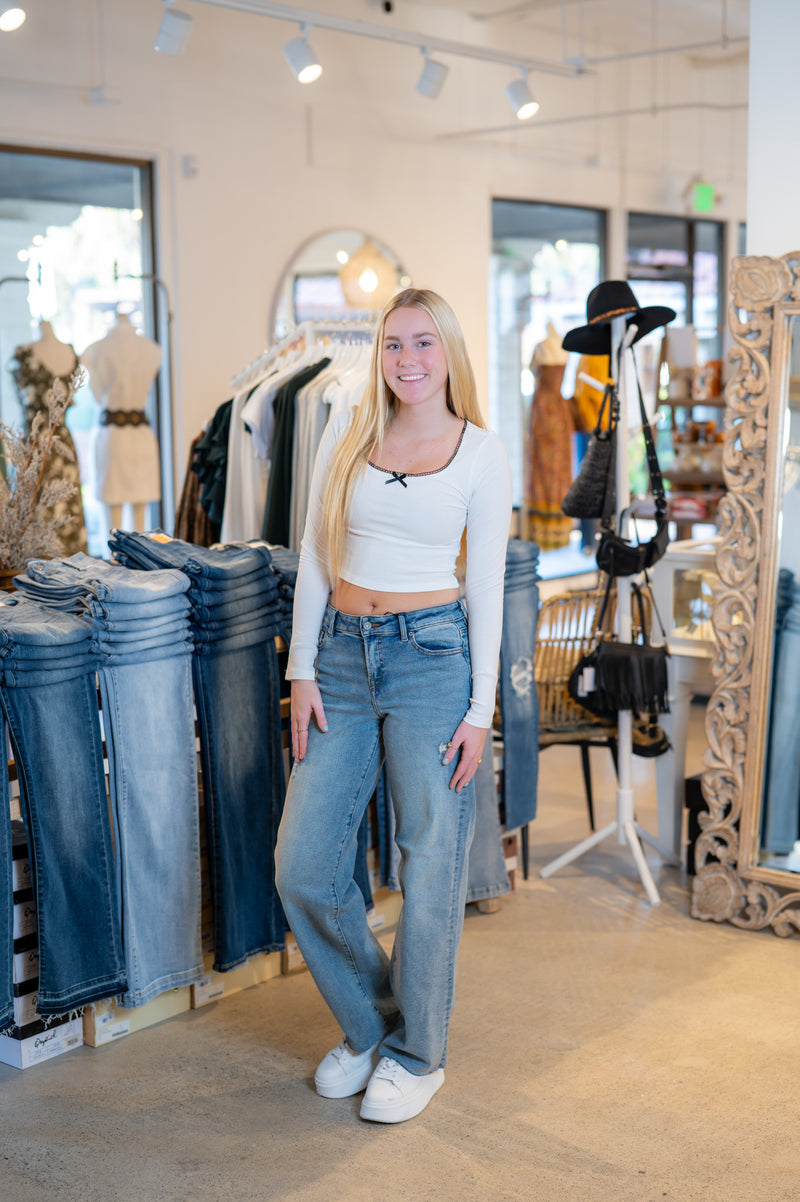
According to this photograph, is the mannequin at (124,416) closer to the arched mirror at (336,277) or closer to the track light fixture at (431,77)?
Result: the arched mirror at (336,277)

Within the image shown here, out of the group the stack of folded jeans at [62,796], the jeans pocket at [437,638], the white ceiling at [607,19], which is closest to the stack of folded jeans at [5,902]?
the stack of folded jeans at [62,796]

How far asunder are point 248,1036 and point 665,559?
2.02 meters

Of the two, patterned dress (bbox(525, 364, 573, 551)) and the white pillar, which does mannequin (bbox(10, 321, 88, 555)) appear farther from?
patterned dress (bbox(525, 364, 573, 551))

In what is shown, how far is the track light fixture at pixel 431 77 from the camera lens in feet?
20.2

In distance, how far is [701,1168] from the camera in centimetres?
241

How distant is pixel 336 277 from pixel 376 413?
486 cm

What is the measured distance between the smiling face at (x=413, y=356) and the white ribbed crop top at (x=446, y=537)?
0.13 m

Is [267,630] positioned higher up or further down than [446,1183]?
higher up

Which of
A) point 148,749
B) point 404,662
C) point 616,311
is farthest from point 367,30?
point 404,662

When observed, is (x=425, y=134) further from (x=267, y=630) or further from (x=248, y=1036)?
(x=248, y=1036)

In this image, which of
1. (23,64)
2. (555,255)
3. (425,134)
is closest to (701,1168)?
(23,64)

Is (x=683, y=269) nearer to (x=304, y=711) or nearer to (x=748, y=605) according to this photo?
(x=748, y=605)

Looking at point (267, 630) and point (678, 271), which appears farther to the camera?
point (678, 271)

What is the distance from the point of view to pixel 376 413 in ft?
8.36
